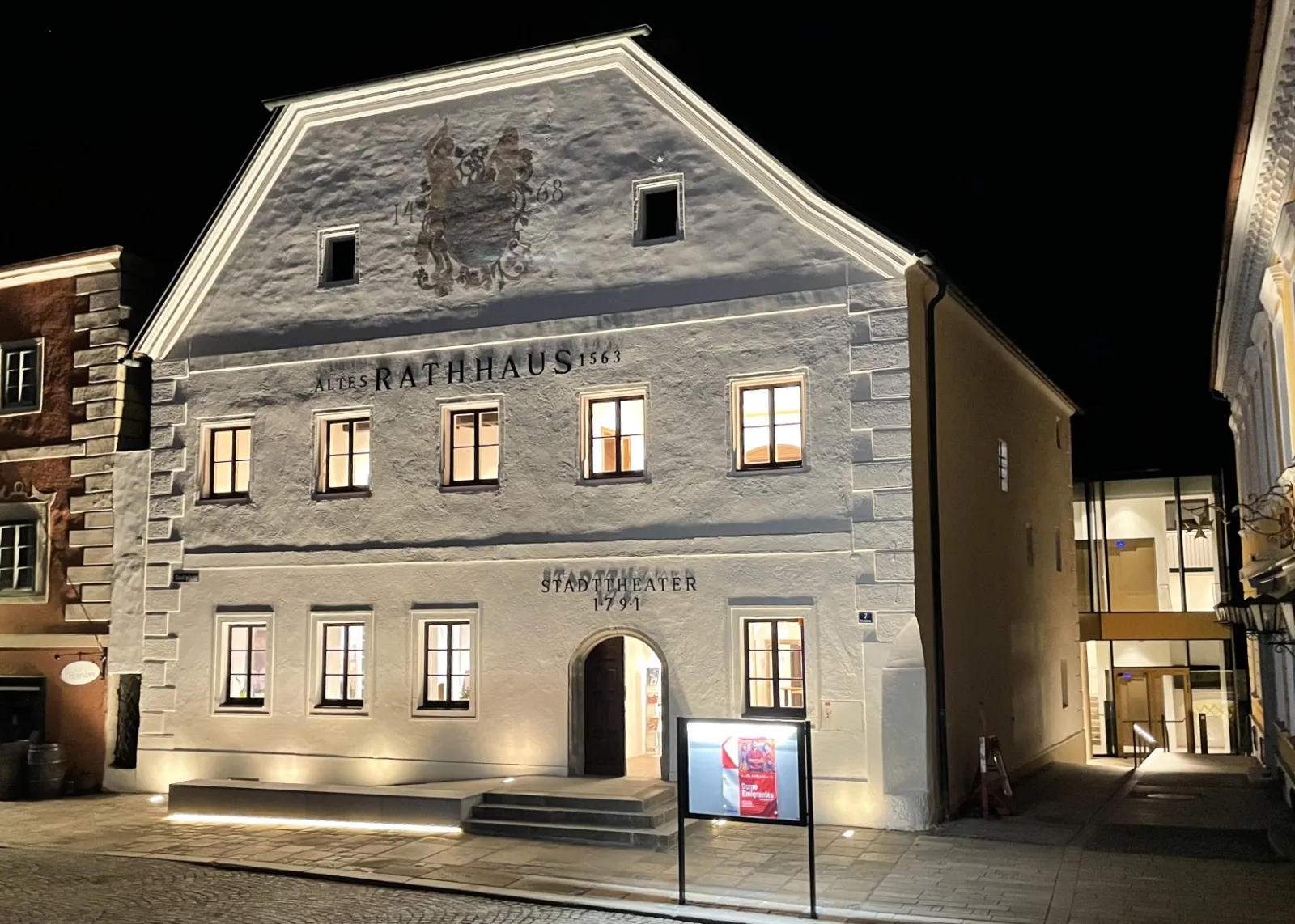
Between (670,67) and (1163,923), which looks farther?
(670,67)

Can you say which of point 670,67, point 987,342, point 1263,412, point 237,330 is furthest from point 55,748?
point 1263,412

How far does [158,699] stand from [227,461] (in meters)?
3.89

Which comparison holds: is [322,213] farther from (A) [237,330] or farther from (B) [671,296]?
(B) [671,296]

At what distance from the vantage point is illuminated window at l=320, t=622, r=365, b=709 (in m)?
18.6

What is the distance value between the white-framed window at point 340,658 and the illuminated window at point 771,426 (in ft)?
20.4

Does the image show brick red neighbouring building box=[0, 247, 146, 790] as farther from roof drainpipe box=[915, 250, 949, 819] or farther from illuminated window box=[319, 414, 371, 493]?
roof drainpipe box=[915, 250, 949, 819]

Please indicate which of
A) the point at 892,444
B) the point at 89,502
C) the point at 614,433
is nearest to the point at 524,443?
the point at 614,433

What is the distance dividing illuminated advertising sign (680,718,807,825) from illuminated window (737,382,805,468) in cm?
512

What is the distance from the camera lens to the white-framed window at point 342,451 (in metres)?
19.0

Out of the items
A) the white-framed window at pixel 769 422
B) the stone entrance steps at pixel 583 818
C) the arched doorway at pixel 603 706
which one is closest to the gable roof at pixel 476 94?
the white-framed window at pixel 769 422

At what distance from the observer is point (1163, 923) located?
10844 millimetres

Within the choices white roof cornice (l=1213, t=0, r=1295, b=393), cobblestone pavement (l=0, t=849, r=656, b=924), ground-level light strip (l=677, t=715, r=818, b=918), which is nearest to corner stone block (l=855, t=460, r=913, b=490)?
white roof cornice (l=1213, t=0, r=1295, b=393)

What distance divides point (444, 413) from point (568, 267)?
2.86 meters

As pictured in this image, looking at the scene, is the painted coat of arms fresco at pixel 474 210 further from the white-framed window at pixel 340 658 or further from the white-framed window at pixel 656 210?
the white-framed window at pixel 340 658
